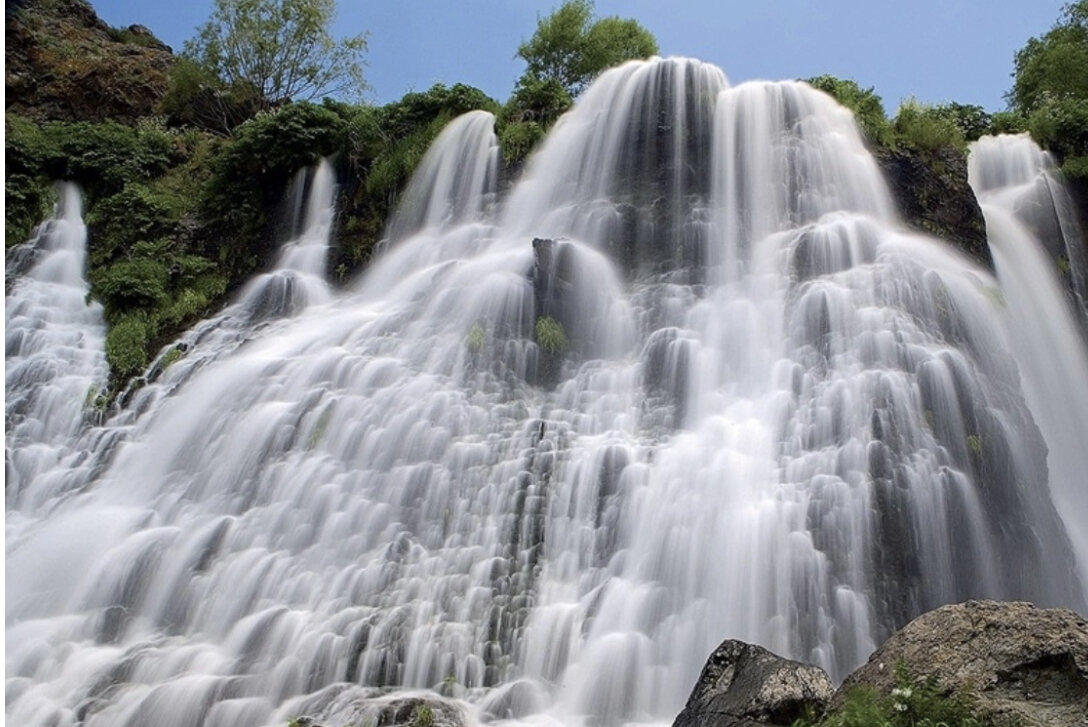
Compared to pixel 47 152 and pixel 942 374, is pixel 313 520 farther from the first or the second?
pixel 47 152

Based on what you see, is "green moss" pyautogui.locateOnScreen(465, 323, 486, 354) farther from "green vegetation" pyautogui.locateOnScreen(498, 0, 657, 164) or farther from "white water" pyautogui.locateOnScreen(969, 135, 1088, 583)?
"green vegetation" pyautogui.locateOnScreen(498, 0, 657, 164)

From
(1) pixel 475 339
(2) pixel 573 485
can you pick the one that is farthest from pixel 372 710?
(1) pixel 475 339

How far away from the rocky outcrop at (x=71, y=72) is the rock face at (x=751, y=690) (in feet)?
73.9

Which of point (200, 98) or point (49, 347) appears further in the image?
point (200, 98)

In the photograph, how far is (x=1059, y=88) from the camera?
75.9 feet

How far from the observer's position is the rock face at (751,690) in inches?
206

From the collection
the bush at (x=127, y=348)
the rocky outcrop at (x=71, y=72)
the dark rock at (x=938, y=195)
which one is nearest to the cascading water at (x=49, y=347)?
the bush at (x=127, y=348)

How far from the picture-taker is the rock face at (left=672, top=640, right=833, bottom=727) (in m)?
5.24

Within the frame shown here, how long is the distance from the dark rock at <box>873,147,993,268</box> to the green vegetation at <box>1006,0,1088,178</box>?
3601 mm

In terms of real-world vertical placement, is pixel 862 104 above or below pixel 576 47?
below

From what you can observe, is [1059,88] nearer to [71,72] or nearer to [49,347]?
[49,347]

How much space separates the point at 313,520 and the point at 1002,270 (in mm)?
11870

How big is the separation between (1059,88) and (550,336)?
18651mm

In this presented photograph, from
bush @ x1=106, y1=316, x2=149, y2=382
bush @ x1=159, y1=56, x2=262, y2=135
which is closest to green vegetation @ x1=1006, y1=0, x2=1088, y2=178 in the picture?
bush @ x1=106, y1=316, x2=149, y2=382
